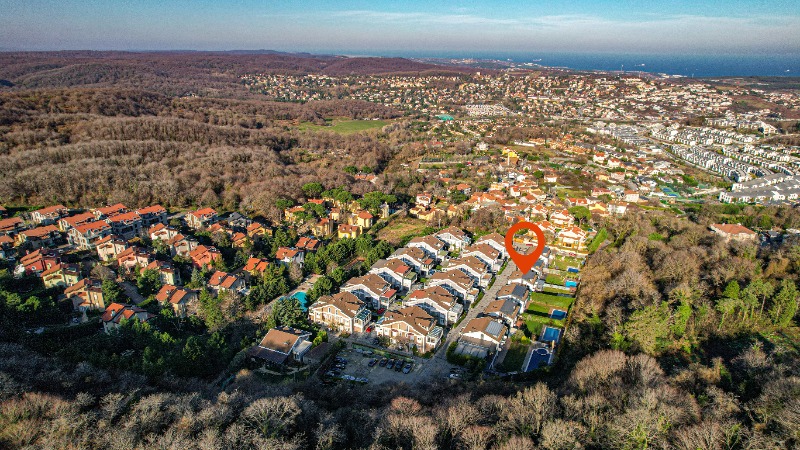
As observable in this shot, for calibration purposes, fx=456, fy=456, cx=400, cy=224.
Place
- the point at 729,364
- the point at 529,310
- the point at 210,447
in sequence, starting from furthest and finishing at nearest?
the point at 529,310 < the point at 729,364 < the point at 210,447

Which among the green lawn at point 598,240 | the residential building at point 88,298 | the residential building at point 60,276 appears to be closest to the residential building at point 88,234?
the residential building at point 60,276

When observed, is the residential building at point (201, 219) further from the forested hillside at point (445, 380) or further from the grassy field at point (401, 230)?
the grassy field at point (401, 230)

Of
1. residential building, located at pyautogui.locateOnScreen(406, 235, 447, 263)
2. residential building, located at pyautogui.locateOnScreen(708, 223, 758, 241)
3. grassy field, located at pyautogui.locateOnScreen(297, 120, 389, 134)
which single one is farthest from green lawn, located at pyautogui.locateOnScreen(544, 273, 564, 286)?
grassy field, located at pyautogui.locateOnScreen(297, 120, 389, 134)

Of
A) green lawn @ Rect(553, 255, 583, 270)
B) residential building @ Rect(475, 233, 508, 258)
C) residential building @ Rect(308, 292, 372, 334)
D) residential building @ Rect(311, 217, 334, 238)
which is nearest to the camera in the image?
residential building @ Rect(308, 292, 372, 334)

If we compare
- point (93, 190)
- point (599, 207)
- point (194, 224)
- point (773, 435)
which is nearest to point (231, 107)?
point (93, 190)

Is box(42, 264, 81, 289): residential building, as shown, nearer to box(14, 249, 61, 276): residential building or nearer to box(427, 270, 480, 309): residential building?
box(14, 249, 61, 276): residential building

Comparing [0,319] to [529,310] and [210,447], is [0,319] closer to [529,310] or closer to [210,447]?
[210,447]

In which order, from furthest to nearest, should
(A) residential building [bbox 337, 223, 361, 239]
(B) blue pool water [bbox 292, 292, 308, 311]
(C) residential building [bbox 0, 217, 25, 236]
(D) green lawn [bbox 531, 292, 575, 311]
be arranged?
(A) residential building [bbox 337, 223, 361, 239]
(C) residential building [bbox 0, 217, 25, 236]
(D) green lawn [bbox 531, 292, 575, 311]
(B) blue pool water [bbox 292, 292, 308, 311]

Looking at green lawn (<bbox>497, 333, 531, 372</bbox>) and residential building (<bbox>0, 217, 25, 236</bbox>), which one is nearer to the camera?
green lawn (<bbox>497, 333, 531, 372</bbox>)
